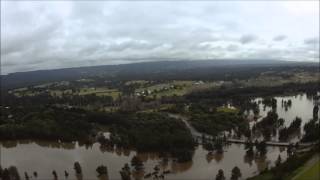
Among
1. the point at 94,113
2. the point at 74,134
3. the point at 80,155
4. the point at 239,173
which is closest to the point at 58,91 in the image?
the point at 94,113

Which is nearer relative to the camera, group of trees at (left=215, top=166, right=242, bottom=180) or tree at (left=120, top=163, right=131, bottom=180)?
group of trees at (left=215, top=166, right=242, bottom=180)

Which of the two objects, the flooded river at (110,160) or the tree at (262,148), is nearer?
the flooded river at (110,160)

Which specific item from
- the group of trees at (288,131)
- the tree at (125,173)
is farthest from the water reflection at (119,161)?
the group of trees at (288,131)

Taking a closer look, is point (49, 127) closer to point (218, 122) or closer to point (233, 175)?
point (218, 122)

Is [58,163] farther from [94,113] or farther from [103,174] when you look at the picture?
[94,113]

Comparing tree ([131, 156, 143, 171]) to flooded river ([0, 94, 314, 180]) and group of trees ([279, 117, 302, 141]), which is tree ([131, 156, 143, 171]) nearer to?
flooded river ([0, 94, 314, 180])

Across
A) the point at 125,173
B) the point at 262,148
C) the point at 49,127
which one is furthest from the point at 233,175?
the point at 49,127

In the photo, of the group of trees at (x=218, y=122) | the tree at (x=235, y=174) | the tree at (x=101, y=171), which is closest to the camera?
the tree at (x=235, y=174)

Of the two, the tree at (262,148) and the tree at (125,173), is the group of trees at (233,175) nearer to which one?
the tree at (125,173)

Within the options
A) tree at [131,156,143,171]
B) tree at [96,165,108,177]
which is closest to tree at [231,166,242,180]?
tree at [131,156,143,171]
